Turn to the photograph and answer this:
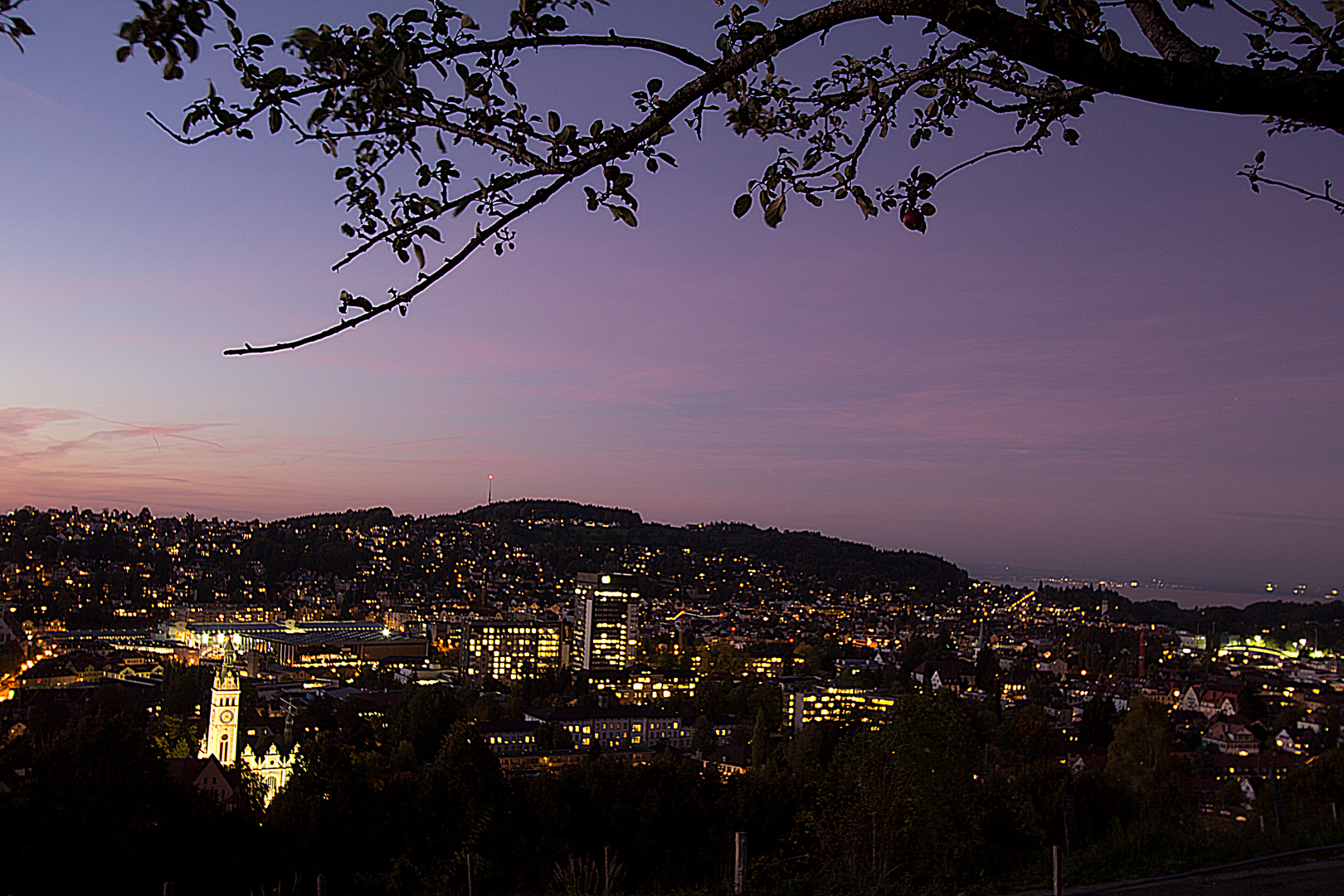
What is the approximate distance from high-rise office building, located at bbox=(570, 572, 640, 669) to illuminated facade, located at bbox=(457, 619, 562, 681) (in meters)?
2.18

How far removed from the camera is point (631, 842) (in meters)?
13.2

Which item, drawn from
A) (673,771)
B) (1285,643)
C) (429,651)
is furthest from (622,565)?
(673,771)

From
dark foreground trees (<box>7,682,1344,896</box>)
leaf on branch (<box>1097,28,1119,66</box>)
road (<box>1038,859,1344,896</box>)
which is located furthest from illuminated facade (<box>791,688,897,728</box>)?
leaf on branch (<box>1097,28,1119,66</box>)

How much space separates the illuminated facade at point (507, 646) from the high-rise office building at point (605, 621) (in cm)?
218

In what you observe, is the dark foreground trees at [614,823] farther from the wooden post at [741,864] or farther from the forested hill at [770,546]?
the forested hill at [770,546]

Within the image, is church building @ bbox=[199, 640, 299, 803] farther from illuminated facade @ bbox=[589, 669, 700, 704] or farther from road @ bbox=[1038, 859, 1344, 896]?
road @ bbox=[1038, 859, 1344, 896]

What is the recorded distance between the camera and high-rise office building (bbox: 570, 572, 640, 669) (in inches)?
2648

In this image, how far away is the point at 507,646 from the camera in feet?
227

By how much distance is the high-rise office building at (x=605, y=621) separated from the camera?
67.2 metres

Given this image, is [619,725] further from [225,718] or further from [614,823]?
[614,823]

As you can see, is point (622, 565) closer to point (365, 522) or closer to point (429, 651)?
point (365, 522)

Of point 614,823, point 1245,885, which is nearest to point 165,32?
point 1245,885

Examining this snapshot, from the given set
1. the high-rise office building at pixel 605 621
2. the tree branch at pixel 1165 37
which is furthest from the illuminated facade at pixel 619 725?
the tree branch at pixel 1165 37

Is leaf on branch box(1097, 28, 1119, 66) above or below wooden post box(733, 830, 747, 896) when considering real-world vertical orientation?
above
